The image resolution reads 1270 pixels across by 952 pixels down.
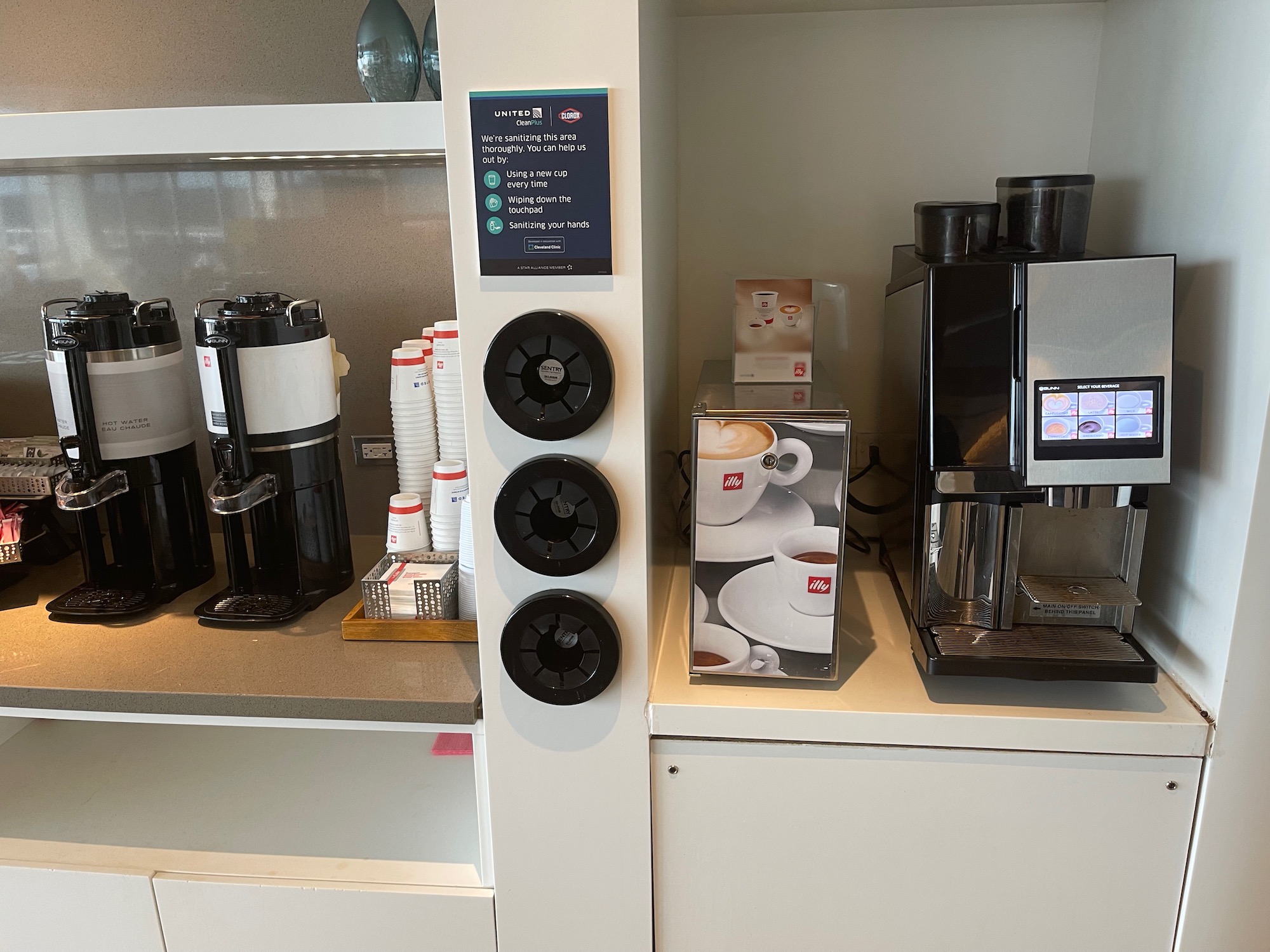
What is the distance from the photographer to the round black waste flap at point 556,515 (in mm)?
909

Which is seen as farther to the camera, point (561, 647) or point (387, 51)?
point (387, 51)

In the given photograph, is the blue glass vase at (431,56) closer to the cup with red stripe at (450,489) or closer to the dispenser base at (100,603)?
the cup with red stripe at (450,489)

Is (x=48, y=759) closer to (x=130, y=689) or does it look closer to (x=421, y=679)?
(x=130, y=689)

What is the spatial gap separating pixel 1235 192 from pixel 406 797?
1224 mm

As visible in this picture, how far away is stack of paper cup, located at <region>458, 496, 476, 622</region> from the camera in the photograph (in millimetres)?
1157

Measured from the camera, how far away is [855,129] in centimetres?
133

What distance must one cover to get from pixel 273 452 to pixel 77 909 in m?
0.63

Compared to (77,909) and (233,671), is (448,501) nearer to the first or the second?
(233,671)

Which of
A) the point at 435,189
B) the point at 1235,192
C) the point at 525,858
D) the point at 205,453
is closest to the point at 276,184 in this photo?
the point at 435,189

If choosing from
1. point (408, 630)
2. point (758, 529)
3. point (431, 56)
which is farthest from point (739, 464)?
point (431, 56)

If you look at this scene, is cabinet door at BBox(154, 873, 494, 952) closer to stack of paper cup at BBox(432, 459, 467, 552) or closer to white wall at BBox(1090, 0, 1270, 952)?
stack of paper cup at BBox(432, 459, 467, 552)

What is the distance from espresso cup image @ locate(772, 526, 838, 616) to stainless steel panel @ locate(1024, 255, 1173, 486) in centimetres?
23

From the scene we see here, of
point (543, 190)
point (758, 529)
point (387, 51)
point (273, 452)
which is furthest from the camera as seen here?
point (273, 452)

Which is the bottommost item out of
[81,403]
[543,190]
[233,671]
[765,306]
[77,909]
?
[77,909]
